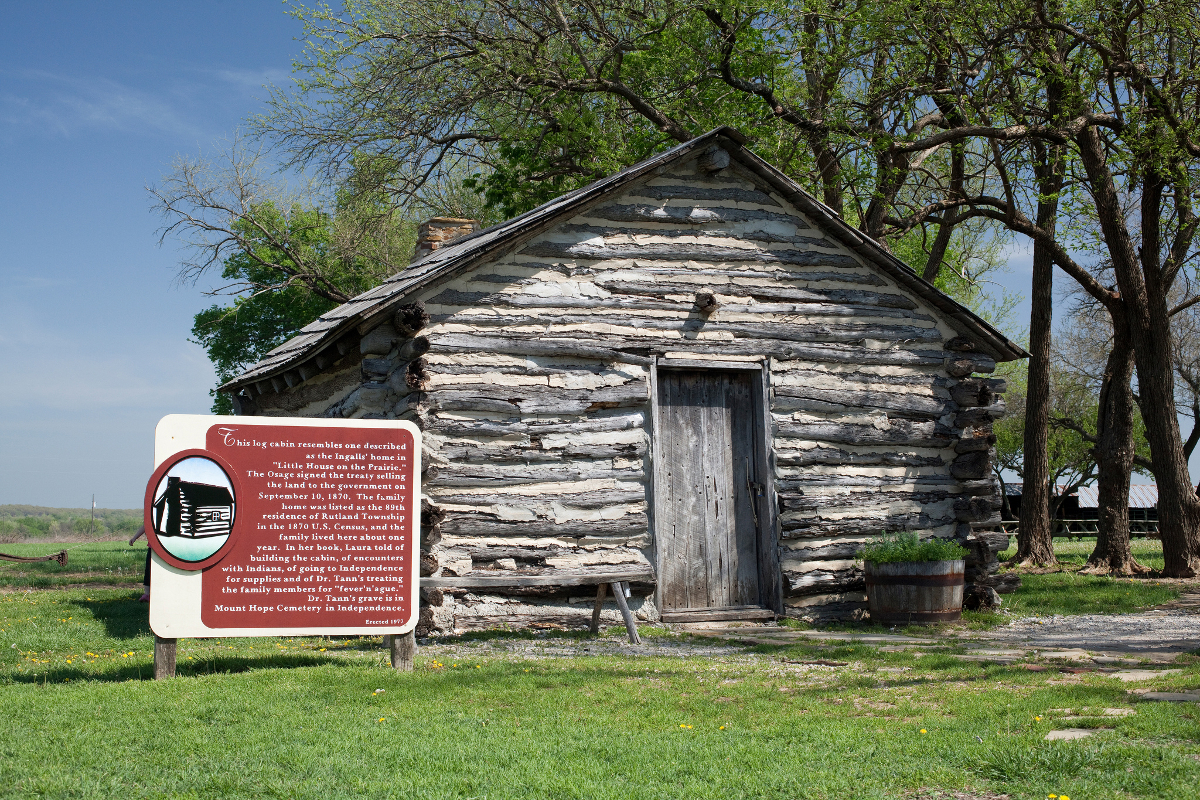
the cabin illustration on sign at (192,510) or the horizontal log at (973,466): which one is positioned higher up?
the horizontal log at (973,466)

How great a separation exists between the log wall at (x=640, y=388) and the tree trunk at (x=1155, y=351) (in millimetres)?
5224

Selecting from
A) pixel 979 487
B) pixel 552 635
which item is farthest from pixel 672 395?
pixel 979 487

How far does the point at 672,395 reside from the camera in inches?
390

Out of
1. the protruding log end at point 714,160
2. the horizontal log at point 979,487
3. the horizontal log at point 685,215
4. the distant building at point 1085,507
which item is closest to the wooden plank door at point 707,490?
the horizontal log at point 685,215

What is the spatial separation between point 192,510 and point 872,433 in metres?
6.89

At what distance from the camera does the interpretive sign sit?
633 centimetres

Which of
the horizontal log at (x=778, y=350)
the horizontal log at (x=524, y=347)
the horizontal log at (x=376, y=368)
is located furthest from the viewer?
the horizontal log at (x=778, y=350)

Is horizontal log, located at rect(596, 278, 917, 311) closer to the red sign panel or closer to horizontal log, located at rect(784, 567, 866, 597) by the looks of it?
horizontal log, located at rect(784, 567, 866, 597)

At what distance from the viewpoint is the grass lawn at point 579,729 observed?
13.3 feet

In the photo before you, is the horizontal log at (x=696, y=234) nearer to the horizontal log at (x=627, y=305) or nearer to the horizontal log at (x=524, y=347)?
the horizontal log at (x=627, y=305)

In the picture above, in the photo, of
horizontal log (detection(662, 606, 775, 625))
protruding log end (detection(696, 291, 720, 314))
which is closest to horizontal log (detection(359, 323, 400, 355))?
A: protruding log end (detection(696, 291, 720, 314))

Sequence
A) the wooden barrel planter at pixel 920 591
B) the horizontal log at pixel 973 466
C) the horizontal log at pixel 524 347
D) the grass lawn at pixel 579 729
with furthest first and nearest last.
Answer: the horizontal log at pixel 973 466 < the wooden barrel planter at pixel 920 591 < the horizontal log at pixel 524 347 < the grass lawn at pixel 579 729

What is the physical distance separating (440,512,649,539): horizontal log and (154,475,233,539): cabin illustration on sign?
2.57 meters

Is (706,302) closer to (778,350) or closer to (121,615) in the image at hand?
(778,350)
